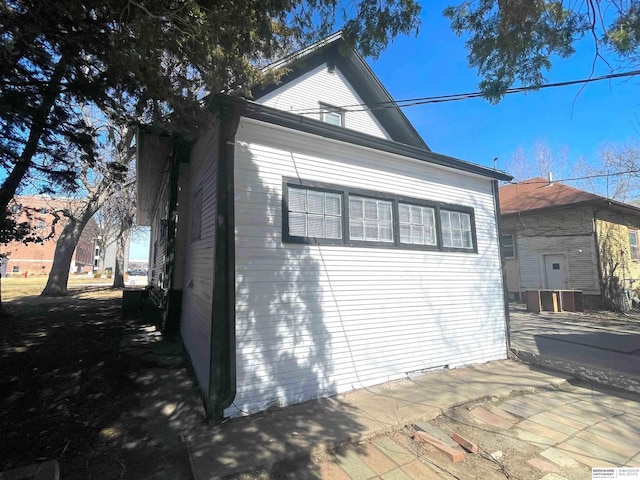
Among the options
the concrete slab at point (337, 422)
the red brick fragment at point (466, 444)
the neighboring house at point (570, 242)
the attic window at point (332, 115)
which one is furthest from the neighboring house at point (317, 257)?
the neighboring house at point (570, 242)

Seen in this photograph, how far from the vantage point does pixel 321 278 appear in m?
4.92

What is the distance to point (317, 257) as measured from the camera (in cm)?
493

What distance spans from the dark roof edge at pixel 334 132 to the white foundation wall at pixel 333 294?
0.44ft

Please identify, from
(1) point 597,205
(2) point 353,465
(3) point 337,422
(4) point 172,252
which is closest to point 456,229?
(3) point 337,422

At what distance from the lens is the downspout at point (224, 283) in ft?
12.8

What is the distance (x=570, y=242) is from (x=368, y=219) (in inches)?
569

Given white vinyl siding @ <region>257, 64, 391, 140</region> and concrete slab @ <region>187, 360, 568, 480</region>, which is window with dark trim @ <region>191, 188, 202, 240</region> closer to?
white vinyl siding @ <region>257, 64, 391, 140</region>

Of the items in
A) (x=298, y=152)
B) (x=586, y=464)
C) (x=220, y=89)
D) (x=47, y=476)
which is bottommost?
(x=586, y=464)

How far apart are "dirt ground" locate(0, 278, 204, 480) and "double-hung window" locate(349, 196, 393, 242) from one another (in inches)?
133

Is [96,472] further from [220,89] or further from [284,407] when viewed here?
[220,89]

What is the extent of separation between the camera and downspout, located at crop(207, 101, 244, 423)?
3.89 metres

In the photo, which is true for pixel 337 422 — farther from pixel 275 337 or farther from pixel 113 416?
pixel 113 416

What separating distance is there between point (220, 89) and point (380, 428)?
485 centimetres

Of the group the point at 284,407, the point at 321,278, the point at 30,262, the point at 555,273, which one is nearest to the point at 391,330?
the point at 321,278
